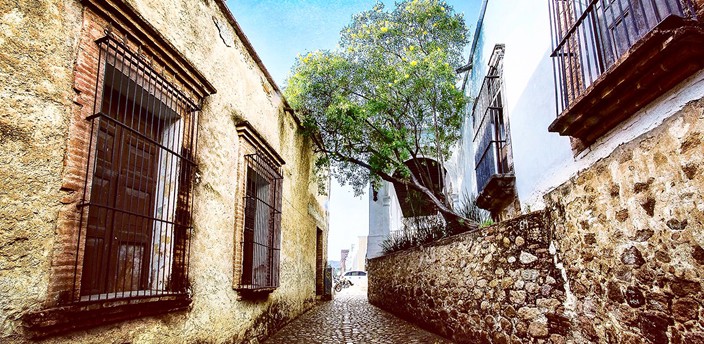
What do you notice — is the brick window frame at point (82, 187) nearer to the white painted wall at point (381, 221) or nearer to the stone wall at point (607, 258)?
the stone wall at point (607, 258)

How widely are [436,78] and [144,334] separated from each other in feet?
23.0

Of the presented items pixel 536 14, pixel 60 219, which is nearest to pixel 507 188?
pixel 536 14

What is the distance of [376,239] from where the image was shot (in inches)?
690

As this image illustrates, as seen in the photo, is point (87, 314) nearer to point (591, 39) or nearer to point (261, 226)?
point (261, 226)

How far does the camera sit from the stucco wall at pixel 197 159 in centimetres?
226

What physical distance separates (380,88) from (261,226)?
430cm

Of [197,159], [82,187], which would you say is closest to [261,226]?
[197,159]

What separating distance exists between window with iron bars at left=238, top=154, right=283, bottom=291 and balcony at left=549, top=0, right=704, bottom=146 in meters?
3.81

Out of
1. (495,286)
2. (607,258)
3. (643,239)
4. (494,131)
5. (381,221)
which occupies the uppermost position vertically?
(494,131)

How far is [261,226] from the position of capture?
6.11 metres

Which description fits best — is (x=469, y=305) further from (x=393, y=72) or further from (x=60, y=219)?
(x=393, y=72)

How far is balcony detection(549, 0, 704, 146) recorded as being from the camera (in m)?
2.38

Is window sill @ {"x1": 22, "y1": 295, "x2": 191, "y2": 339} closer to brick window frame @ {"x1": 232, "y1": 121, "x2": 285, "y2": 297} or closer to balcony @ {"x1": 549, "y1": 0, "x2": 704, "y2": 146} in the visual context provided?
brick window frame @ {"x1": 232, "y1": 121, "x2": 285, "y2": 297}

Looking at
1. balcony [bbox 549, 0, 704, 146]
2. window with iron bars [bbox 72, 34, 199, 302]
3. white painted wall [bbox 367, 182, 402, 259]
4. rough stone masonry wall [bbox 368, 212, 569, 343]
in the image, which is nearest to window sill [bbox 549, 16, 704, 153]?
balcony [bbox 549, 0, 704, 146]
